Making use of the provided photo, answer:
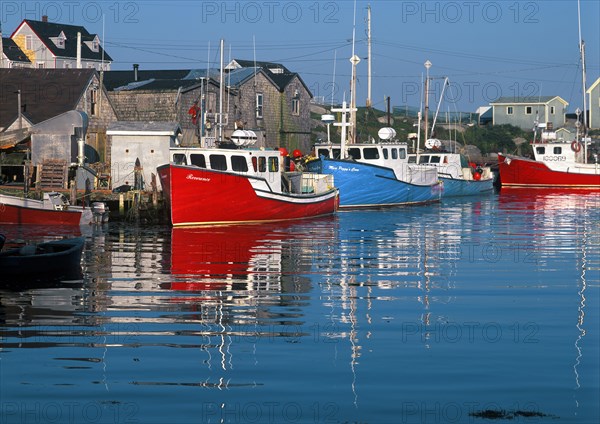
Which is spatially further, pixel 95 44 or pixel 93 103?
pixel 95 44

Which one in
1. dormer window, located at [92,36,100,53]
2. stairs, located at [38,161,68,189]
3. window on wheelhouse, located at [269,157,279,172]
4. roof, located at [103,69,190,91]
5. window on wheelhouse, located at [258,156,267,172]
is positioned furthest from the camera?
dormer window, located at [92,36,100,53]

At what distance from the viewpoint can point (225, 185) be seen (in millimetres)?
33375

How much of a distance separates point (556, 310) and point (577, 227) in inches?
766

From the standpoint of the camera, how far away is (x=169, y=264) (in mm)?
23781

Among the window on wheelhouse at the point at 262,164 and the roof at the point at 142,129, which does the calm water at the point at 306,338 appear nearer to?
Result: the window on wheelhouse at the point at 262,164

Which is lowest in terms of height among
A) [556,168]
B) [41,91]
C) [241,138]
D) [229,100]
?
[556,168]

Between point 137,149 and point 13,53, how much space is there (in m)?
47.3

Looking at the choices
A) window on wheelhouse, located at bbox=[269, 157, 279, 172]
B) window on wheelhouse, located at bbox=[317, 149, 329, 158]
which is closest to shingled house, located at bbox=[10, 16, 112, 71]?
window on wheelhouse, located at bbox=[317, 149, 329, 158]

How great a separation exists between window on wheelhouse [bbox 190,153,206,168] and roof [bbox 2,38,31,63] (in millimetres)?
51953

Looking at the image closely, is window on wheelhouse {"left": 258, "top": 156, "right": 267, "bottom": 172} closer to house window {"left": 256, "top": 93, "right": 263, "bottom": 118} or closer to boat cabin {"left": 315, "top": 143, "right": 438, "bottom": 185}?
boat cabin {"left": 315, "top": 143, "right": 438, "bottom": 185}

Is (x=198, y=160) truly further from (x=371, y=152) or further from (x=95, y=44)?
(x=95, y=44)

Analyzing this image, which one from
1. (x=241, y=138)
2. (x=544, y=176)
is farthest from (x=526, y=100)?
(x=241, y=138)

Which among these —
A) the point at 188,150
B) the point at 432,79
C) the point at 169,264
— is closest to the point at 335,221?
the point at 188,150

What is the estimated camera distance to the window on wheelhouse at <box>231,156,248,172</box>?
33.9 m
